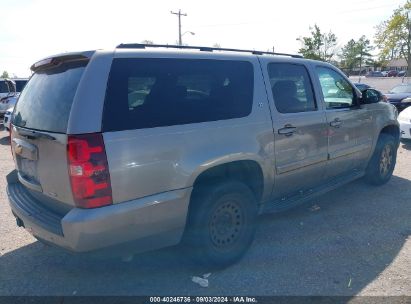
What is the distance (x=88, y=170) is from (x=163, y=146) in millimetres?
580

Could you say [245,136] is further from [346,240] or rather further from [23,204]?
[23,204]

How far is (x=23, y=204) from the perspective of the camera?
3.13m

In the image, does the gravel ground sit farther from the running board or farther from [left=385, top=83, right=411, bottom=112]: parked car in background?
[left=385, top=83, right=411, bottom=112]: parked car in background

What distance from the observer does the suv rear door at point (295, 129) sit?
3682 millimetres

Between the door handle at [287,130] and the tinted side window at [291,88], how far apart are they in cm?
18

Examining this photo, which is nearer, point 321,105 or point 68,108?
point 68,108

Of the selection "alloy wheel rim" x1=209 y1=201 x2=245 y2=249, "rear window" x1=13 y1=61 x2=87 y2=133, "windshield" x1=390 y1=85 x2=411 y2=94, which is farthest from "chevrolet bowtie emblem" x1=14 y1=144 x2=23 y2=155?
"windshield" x1=390 y1=85 x2=411 y2=94

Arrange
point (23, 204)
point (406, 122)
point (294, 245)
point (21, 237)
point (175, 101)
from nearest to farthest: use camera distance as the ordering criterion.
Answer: point (175, 101) < point (23, 204) < point (294, 245) < point (21, 237) < point (406, 122)

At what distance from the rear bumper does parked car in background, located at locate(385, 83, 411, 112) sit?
13.2 m

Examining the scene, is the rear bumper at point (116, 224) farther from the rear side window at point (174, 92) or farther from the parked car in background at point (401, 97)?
the parked car in background at point (401, 97)

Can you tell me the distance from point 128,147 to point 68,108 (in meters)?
0.51

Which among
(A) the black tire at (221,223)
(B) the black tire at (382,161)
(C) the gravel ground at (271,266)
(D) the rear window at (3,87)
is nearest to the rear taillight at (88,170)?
(C) the gravel ground at (271,266)

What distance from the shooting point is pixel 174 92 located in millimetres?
2912

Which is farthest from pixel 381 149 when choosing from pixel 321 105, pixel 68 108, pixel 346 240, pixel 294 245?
pixel 68 108
